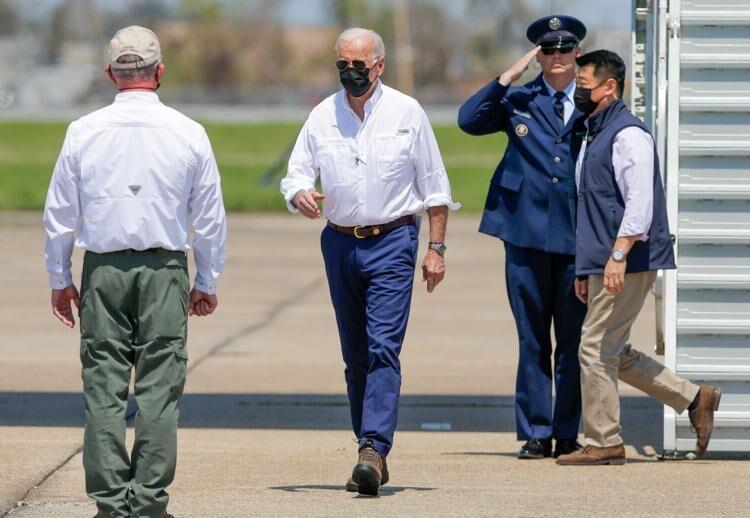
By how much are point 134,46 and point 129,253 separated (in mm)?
753

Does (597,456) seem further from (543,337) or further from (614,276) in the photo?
(614,276)

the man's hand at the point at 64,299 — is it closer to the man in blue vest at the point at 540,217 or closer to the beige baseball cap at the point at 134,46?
the beige baseball cap at the point at 134,46

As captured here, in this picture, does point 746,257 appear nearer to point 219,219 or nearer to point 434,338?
point 219,219

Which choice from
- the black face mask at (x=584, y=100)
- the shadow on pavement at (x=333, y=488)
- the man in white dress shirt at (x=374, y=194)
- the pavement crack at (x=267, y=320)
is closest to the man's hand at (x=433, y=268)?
the man in white dress shirt at (x=374, y=194)

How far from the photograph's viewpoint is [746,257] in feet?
24.3

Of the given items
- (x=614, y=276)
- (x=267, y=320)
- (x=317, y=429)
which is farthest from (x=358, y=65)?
(x=267, y=320)

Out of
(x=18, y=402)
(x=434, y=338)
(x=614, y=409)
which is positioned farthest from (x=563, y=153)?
(x=434, y=338)

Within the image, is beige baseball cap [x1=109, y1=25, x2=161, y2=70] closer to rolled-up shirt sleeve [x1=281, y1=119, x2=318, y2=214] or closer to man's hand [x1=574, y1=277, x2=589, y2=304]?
rolled-up shirt sleeve [x1=281, y1=119, x2=318, y2=214]

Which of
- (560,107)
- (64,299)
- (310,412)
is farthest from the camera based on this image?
(310,412)

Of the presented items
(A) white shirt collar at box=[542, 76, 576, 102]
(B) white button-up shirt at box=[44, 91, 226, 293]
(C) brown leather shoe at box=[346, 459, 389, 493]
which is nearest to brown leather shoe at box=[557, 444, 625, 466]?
(C) brown leather shoe at box=[346, 459, 389, 493]

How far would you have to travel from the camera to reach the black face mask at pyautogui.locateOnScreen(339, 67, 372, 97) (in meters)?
6.53

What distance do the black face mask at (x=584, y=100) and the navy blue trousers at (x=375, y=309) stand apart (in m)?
1.04

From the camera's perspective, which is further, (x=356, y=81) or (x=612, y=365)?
(x=612, y=365)

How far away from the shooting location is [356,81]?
6.52 meters
